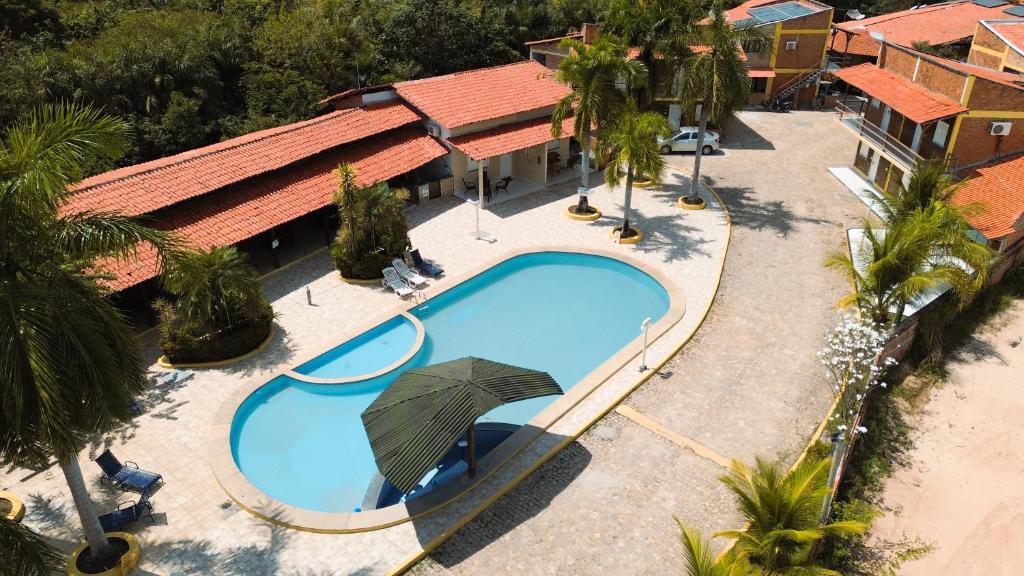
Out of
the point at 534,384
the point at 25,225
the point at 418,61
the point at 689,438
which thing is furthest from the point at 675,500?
the point at 418,61

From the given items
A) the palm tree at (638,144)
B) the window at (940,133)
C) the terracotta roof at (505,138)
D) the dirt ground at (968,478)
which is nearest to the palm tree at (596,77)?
the palm tree at (638,144)

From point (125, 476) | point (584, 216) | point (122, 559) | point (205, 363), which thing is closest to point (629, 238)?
point (584, 216)

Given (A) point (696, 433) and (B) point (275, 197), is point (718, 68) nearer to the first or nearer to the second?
(A) point (696, 433)

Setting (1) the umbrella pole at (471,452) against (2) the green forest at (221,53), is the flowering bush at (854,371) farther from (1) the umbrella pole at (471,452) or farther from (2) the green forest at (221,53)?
(2) the green forest at (221,53)

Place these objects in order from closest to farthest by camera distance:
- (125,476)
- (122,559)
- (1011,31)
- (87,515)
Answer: (87,515)
(122,559)
(125,476)
(1011,31)

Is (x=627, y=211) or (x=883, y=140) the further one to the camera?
(x=883, y=140)

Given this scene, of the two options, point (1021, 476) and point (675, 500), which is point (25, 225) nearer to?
point (675, 500)
